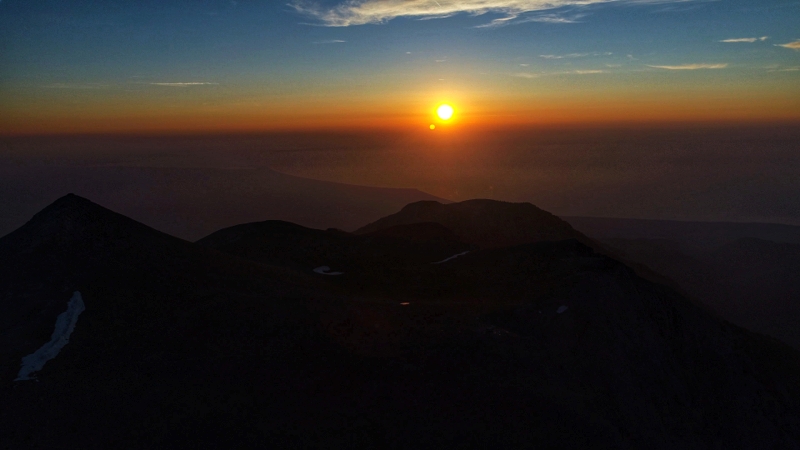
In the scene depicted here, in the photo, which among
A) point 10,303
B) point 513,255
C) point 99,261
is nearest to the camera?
point 10,303

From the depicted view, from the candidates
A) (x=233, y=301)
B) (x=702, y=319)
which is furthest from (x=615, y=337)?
(x=233, y=301)

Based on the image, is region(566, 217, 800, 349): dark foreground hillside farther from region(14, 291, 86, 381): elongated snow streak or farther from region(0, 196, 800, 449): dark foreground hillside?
region(14, 291, 86, 381): elongated snow streak

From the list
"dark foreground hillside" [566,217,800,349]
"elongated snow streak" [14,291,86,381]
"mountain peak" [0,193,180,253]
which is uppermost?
"mountain peak" [0,193,180,253]

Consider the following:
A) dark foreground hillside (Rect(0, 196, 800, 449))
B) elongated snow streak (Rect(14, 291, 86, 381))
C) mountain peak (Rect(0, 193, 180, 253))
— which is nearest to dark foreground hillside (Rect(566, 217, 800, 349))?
dark foreground hillside (Rect(0, 196, 800, 449))

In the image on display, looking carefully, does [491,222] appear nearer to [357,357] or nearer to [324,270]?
[324,270]

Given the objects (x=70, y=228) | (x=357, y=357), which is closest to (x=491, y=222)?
(x=357, y=357)

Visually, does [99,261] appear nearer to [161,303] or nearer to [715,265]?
[161,303]
